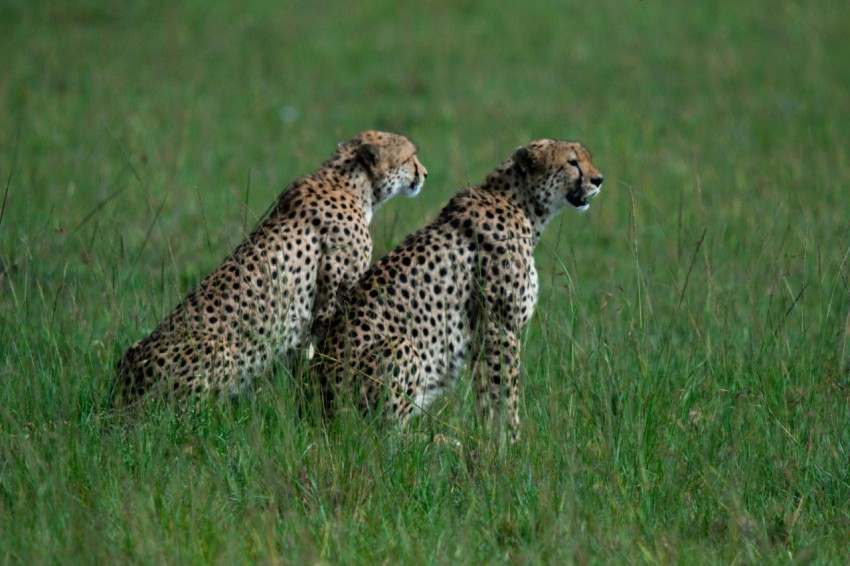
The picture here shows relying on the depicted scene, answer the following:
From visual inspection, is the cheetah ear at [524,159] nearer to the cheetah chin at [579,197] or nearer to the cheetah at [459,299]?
the cheetah at [459,299]

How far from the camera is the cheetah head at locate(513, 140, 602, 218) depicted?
4.70 m

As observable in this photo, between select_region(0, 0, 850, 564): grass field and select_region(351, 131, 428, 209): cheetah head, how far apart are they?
54 centimetres

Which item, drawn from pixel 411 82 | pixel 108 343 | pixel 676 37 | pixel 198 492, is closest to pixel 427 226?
pixel 108 343

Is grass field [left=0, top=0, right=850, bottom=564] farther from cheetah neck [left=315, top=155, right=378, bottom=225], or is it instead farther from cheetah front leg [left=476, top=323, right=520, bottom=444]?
cheetah neck [left=315, top=155, right=378, bottom=225]

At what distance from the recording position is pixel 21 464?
360cm

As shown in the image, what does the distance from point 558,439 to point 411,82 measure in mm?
6889

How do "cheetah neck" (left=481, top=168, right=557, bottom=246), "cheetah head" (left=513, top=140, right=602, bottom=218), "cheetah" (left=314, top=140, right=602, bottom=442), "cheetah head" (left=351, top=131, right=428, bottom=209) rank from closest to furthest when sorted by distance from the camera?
"cheetah" (left=314, top=140, right=602, bottom=442) < "cheetah head" (left=513, top=140, right=602, bottom=218) < "cheetah neck" (left=481, top=168, right=557, bottom=246) < "cheetah head" (left=351, top=131, right=428, bottom=209)

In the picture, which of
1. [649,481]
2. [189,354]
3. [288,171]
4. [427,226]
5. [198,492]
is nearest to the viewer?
[198,492]

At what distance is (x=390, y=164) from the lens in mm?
4926

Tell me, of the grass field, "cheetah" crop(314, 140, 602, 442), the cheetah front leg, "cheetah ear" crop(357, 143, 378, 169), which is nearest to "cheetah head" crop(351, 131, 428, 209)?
"cheetah ear" crop(357, 143, 378, 169)

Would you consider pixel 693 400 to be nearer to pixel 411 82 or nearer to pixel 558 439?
pixel 558 439

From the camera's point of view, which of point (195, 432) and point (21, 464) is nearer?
point (21, 464)

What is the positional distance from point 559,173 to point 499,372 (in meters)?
0.79

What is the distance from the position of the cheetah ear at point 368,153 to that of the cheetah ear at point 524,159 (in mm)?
553
